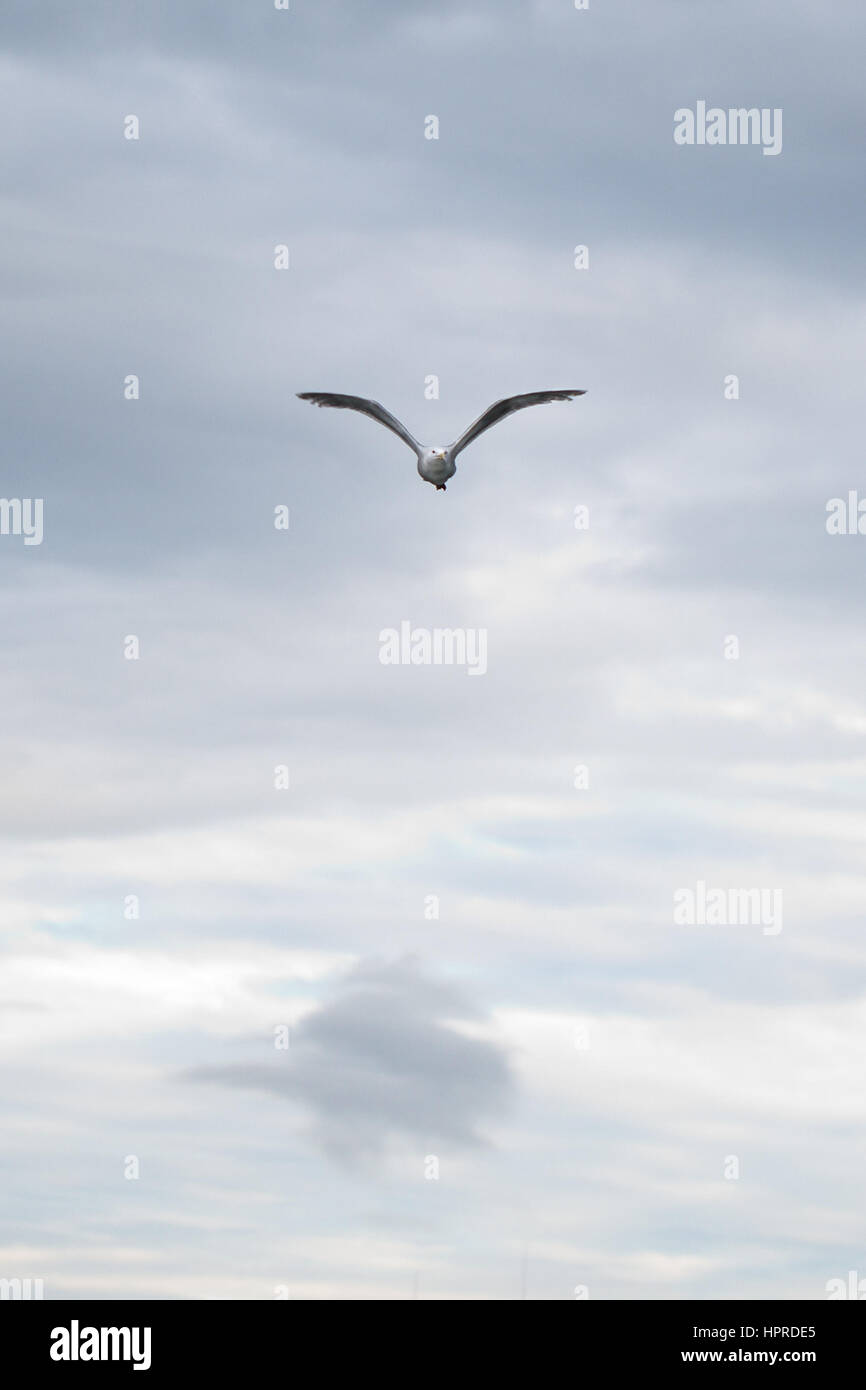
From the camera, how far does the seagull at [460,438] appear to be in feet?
211

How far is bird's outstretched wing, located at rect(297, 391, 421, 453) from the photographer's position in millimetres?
68812

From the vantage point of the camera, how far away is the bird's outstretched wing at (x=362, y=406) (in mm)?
68812

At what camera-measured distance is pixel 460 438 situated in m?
66.4

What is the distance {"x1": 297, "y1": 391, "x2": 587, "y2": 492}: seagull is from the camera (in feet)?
211

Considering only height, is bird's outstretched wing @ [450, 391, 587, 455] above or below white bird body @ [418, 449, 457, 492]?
above

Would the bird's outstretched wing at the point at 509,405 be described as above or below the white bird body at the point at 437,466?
above

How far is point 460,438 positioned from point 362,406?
199 inches

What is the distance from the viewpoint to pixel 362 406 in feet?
229
